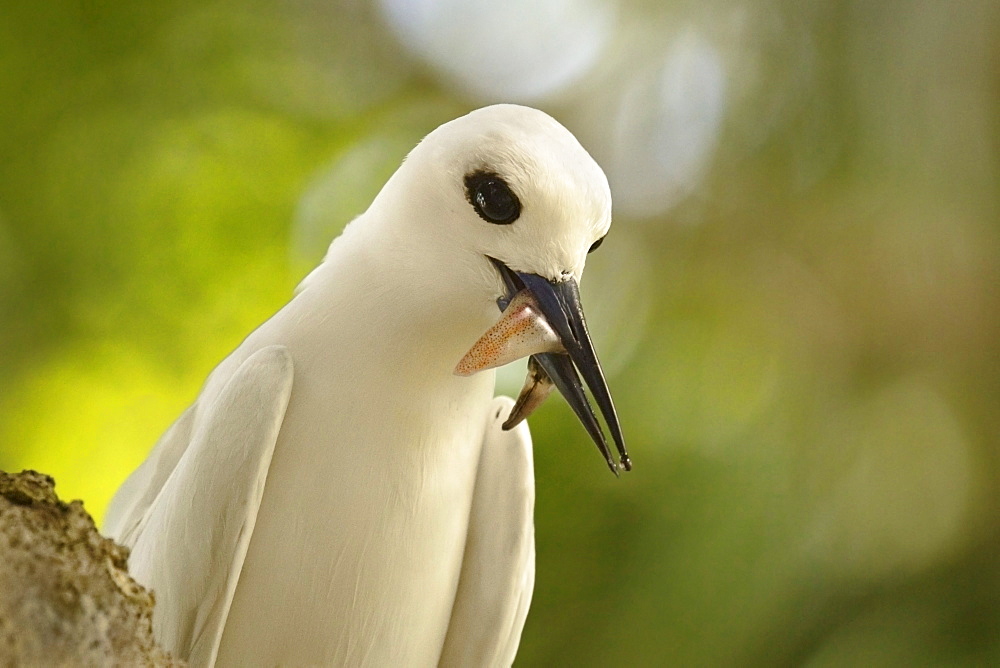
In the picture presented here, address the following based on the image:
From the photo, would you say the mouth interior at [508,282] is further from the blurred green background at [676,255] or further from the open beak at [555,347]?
the blurred green background at [676,255]

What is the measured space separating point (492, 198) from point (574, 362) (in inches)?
8.1

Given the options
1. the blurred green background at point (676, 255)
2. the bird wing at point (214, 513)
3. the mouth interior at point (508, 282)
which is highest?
the blurred green background at point (676, 255)

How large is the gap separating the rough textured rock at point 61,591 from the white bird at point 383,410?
47 centimetres

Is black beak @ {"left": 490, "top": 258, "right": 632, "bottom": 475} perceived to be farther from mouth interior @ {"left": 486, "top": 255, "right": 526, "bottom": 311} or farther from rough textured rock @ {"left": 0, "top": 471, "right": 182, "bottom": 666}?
rough textured rock @ {"left": 0, "top": 471, "right": 182, "bottom": 666}

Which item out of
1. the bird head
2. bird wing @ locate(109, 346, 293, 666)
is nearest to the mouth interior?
the bird head

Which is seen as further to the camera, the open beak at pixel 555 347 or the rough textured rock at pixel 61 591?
the open beak at pixel 555 347

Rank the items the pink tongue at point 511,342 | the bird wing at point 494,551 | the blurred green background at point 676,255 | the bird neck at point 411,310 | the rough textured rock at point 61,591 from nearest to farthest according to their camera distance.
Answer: the rough textured rock at point 61,591 < the pink tongue at point 511,342 < the bird neck at point 411,310 < the bird wing at point 494,551 < the blurred green background at point 676,255

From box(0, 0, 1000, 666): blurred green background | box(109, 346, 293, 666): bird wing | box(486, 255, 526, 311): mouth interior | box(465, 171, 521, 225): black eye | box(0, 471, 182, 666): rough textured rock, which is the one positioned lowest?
box(0, 471, 182, 666): rough textured rock

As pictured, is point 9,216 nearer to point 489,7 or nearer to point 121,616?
point 489,7

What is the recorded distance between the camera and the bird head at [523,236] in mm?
1001

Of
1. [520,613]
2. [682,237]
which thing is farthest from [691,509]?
[520,613]

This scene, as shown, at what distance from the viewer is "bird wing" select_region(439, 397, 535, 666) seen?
1303mm

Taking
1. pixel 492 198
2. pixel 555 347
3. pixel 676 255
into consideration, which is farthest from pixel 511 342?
pixel 676 255

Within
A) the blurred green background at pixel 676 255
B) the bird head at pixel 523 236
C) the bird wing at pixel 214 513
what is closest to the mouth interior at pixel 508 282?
the bird head at pixel 523 236
